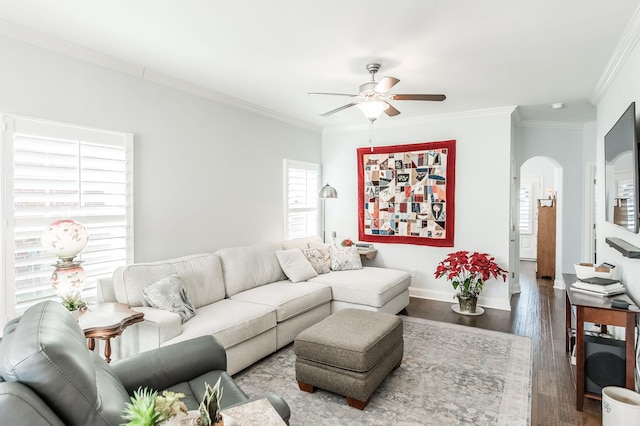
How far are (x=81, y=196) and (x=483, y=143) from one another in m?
4.63

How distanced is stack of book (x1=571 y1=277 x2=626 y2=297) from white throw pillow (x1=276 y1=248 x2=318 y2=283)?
2655 mm

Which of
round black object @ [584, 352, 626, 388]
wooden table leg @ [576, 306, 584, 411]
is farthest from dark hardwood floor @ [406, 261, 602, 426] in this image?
round black object @ [584, 352, 626, 388]

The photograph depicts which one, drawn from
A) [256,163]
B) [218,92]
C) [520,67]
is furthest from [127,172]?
[520,67]

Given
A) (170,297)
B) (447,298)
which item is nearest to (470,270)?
(447,298)

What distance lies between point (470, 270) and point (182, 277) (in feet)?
11.0

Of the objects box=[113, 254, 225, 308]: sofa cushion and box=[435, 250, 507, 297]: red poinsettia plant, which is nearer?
box=[113, 254, 225, 308]: sofa cushion

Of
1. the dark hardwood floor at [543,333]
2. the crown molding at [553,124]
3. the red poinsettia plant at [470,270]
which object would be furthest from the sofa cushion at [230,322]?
the crown molding at [553,124]

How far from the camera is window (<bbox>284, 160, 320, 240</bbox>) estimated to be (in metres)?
5.47

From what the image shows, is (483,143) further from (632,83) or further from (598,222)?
(632,83)

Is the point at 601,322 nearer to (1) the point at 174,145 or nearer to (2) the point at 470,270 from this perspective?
(2) the point at 470,270

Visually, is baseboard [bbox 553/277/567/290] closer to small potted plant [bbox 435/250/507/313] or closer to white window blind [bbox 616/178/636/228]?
small potted plant [bbox 435/250/507/313]

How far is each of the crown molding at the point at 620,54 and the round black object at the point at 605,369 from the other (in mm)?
2264

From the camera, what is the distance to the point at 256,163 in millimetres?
4875

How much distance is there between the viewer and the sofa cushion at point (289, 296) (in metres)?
3.52
